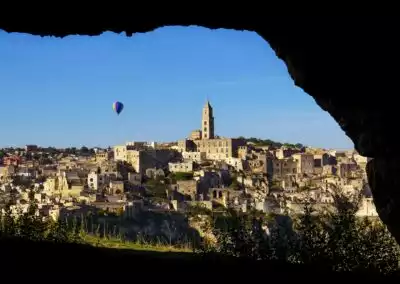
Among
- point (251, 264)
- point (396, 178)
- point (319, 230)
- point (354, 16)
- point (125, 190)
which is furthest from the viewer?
point (125, 190)

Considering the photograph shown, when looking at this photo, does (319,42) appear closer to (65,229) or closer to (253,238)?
(253,238)

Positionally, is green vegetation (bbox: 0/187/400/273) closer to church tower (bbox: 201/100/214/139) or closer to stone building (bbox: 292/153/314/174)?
stone building (bbox: 292/153/314/174)

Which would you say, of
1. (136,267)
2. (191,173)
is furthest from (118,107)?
(136,267)

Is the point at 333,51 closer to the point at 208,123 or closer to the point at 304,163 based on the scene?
the point at 304,163

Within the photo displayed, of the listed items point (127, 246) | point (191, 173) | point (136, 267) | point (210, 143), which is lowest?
point (127, 246)

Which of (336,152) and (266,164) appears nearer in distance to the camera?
(266,164)

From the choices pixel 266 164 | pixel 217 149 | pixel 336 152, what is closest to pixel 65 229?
pixel 266 164

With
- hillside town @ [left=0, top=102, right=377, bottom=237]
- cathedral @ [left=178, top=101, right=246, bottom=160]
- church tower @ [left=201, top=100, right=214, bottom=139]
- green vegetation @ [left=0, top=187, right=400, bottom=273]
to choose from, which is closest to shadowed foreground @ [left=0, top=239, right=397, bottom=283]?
green vegetation @ [left=0, top=187, right=400, bottom=273]
